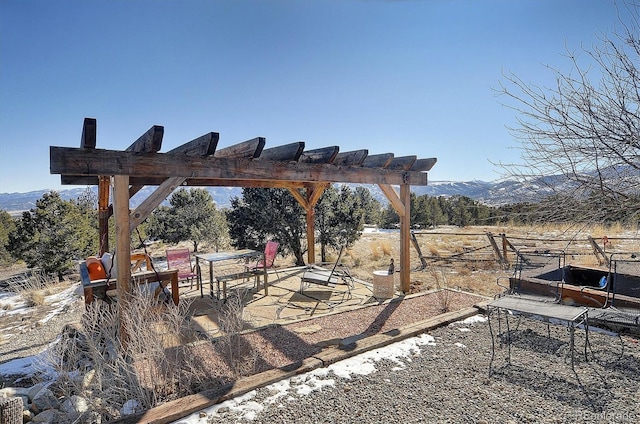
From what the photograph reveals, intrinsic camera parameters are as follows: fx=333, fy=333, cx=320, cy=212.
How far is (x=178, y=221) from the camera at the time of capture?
17.4 m

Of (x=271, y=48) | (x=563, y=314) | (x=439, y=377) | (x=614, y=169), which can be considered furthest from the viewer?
(x=271, y=48)

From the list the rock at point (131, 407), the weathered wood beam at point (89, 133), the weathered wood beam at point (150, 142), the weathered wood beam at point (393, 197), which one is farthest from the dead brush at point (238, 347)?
the weathered wood beam at point (393, 197)

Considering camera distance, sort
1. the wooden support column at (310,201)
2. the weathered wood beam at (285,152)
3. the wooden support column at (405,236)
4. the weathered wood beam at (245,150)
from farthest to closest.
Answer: the wooden support column at (310,201)
the wooden support column at (405,236)
the weathered wood beam at (285,152)
the weathered wood beam at (245,150)

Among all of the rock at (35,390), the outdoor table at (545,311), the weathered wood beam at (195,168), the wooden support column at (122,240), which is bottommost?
the rock at (35,390)

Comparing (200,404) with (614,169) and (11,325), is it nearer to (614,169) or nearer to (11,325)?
(614,169)

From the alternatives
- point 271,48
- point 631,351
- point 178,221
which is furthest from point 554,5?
point 178,221

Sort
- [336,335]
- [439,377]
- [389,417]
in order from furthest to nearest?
[336,335]
[439,377]
[389,417]

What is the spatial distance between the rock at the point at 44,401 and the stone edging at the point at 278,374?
32.2 inches

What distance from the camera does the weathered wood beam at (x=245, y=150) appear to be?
3.93 m

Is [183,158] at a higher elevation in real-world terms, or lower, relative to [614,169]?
higher

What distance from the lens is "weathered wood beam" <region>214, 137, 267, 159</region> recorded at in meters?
3.93

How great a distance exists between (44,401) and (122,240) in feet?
5.00

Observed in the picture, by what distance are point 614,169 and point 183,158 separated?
394 cm

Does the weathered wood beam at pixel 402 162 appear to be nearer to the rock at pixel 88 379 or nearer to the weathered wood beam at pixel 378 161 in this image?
the weathered wood beam at pixel 378 161
